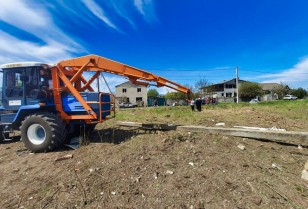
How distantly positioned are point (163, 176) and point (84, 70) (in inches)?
185

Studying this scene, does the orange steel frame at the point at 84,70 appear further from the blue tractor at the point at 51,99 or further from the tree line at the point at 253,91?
the tree line at the point at 253,91

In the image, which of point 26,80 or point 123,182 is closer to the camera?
point 123,182

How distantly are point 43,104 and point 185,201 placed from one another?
5.26 meters

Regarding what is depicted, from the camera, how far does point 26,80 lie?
7367 millimetres

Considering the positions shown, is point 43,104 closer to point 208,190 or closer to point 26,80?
point 26,80

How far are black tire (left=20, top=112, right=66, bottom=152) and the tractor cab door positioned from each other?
0.97 m

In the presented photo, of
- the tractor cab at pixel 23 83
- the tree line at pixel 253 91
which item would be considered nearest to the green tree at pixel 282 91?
the tree line at pixel 253 91

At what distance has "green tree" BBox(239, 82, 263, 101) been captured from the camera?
220 ft

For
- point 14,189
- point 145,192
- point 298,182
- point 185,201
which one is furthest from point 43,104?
point 298,182

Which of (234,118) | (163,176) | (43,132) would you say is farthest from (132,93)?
(163,176)

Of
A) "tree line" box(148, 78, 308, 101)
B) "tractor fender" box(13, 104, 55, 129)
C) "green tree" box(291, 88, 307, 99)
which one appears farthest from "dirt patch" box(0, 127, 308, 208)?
"green tree" box(291, 88, 307, 99)

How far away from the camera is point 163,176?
4.45 m

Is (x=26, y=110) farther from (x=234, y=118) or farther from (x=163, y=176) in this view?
(x=234, y=118)

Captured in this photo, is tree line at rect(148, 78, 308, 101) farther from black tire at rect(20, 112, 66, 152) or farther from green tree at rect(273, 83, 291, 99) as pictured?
black tire at rect(20, 112, 66, 152)
